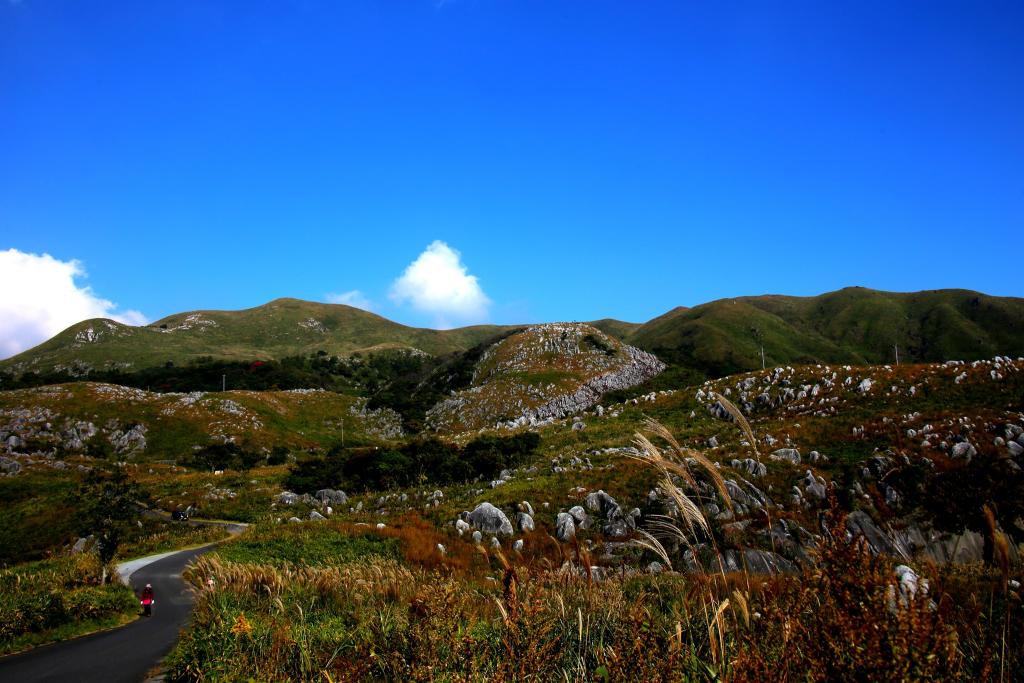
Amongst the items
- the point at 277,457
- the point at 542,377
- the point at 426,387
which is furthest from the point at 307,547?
the point at 426,387

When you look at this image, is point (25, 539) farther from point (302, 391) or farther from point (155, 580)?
point (302, 391)

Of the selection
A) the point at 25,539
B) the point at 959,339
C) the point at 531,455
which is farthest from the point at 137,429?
the point at 959,339

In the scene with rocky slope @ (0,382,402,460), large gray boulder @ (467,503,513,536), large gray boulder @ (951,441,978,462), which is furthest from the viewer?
rocky slope @ (0,382,402,460)

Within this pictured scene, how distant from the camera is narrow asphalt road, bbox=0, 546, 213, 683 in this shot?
9.16m

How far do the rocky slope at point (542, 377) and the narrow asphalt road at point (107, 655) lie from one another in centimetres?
4179

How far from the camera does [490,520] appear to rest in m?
19.4

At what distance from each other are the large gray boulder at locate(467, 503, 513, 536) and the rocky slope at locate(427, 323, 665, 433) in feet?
110

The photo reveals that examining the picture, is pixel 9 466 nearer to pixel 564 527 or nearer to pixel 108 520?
pixel 108 520

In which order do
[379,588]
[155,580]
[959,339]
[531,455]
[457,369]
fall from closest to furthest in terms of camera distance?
1. [379,588]
2. [155,580]
3. [531,455]
4. [457,369]
5. [959,339]

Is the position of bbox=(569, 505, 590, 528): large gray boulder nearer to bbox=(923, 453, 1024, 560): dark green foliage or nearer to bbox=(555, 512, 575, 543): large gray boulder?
bbox=(555, 512, 575, 543): large gray boulder

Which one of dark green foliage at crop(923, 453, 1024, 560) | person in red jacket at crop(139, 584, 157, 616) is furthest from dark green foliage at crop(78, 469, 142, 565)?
dark green foliage at crop(923, 453, 1024, 560)

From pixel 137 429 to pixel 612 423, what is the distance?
62.1 m

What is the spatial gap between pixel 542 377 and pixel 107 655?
67435mm

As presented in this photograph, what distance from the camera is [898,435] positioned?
922 inches
